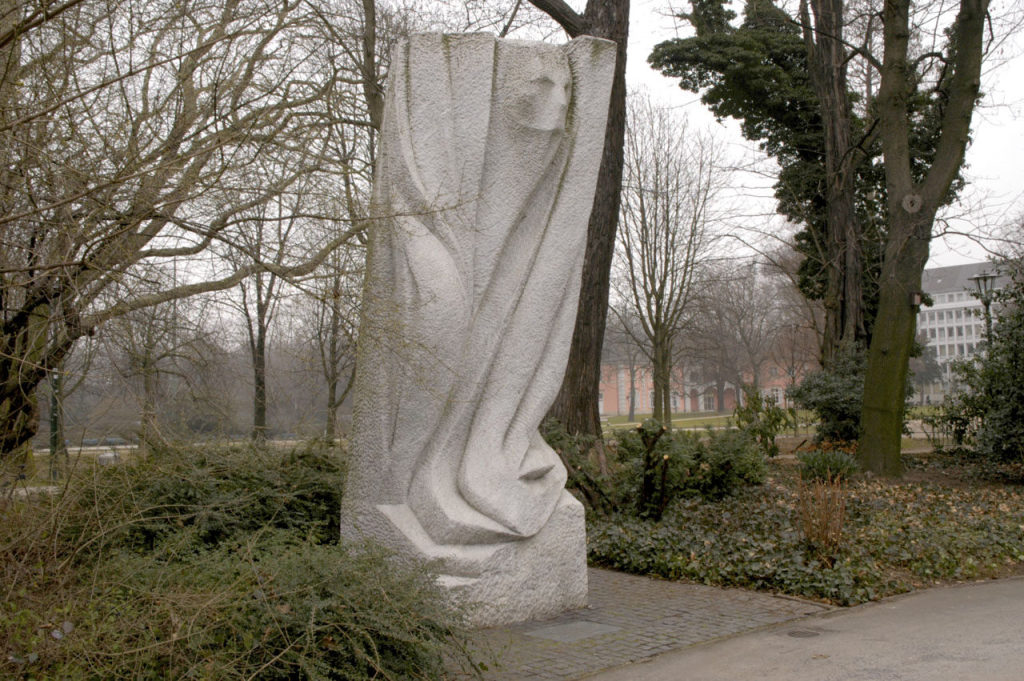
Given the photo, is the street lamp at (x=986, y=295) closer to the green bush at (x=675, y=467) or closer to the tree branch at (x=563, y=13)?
the green bush at (x=675, y=467)

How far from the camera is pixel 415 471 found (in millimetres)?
5934

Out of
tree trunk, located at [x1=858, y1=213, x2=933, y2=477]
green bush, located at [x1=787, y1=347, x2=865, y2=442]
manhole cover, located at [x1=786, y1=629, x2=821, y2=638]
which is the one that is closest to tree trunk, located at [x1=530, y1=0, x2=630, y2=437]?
tree trunk, located at [x1=858, y1=213, x2=933, y2=477]

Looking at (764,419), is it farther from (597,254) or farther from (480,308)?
(480,308)

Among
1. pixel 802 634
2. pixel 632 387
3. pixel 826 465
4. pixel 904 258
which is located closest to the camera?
pixel 802 634

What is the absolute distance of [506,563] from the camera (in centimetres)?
586

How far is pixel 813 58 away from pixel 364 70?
1039 centimetres

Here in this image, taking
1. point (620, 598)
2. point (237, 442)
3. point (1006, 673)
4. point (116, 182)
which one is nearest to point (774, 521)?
point (620, 598)

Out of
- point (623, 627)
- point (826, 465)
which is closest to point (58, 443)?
point (623, 627)

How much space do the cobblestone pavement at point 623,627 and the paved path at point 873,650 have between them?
163mm

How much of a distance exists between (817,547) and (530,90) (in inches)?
164

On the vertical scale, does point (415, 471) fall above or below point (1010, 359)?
below

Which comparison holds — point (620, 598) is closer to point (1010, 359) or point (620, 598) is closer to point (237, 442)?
point (237, 442)

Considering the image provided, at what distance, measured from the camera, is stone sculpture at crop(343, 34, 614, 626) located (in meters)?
5.80

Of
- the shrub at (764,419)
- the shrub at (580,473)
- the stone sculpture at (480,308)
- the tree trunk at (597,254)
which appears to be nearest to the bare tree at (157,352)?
the stone sculpture at (480,308)
